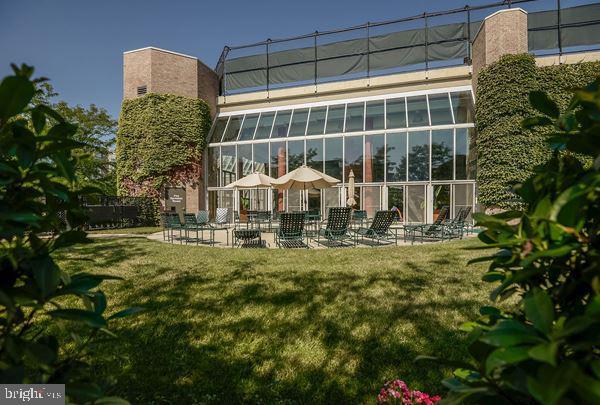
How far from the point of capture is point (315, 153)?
18.9 meters

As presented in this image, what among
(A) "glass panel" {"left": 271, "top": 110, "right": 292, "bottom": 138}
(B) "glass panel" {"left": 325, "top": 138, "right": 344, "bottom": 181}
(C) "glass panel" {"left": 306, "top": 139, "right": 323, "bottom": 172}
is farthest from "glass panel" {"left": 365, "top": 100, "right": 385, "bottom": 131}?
(A) "glass panel" {"left": 271, "top": 110, "right": 292, "bottom": 138}

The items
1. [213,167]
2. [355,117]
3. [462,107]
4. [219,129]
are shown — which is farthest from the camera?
[219,129]

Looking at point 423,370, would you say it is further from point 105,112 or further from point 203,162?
point 105,112

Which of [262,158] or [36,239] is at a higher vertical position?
[262,158]

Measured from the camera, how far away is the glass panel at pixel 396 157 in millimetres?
17375

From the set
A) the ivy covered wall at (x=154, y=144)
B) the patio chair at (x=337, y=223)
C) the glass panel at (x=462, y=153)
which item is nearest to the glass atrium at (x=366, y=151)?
the glass panel at (x=462, y=153)

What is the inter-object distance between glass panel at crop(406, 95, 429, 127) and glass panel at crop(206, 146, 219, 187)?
12.6 meters

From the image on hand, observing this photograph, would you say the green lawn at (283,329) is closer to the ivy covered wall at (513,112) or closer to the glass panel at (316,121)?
the ivy covered wall at (513,112)

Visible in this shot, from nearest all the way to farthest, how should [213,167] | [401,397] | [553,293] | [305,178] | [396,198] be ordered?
[553,293] < [401,397] < [305,178] < [396,198] < [213,167]

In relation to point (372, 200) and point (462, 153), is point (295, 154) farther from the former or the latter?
point (462, 153)

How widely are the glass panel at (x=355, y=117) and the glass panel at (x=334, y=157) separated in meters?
1.10

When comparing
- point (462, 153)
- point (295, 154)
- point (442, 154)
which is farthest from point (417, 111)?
point (295, 154)

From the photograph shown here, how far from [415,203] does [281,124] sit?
32.5 feet

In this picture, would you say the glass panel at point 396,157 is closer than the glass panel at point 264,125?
Yes
